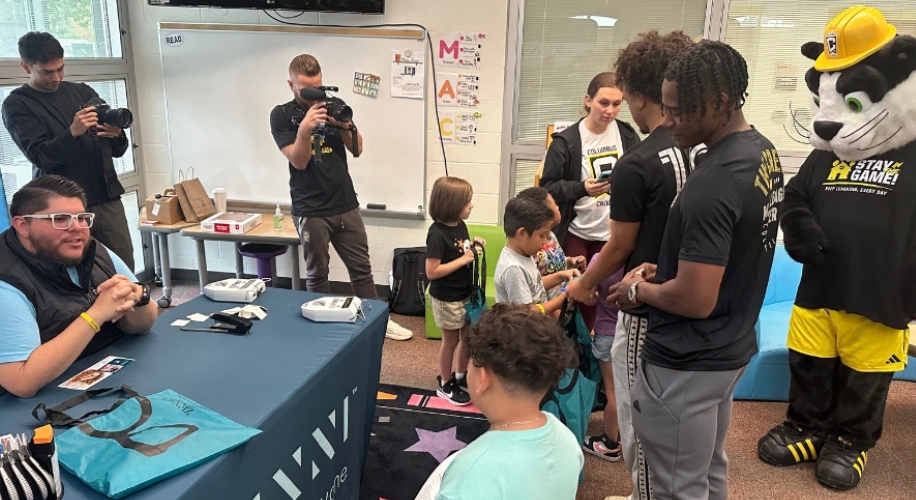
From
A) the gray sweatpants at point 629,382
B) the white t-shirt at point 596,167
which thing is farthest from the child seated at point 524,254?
the white t-shirt at point 596,167

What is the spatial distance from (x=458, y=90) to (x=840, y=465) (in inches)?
107

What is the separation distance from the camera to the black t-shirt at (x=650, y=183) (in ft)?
5.66

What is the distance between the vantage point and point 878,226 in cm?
231

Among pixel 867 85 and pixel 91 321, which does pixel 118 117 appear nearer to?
pixel 91 321

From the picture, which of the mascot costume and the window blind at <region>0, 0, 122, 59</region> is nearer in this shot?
the mascot costume

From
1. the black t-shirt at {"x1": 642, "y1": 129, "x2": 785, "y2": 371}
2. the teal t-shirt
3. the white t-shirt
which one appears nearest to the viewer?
the teal t-shirt

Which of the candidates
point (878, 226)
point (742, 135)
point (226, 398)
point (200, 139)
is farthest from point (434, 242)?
point (200, 139)

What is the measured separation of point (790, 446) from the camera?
8.47 ft

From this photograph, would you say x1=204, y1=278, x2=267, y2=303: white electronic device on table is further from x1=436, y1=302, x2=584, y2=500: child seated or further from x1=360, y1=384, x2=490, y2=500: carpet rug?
x1=436, y1=302, x2=584, y2=500: child seated

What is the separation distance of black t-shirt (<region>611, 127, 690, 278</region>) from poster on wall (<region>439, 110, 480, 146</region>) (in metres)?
2.23

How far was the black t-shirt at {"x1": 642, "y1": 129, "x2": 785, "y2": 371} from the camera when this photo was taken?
1379 millimetres

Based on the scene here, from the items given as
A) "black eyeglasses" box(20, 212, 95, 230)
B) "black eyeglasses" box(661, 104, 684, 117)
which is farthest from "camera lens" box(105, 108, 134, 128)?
"black eyeglasses" box(661, 104, 684, 117)

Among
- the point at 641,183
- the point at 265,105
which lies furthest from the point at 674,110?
the point at 265,105

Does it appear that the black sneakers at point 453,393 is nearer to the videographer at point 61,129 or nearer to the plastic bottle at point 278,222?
the plastic bottle at point 278,222
